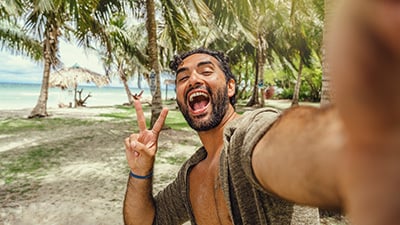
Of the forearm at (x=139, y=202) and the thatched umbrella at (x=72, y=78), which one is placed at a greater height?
the thatched umbrella at (x=72, y=78)

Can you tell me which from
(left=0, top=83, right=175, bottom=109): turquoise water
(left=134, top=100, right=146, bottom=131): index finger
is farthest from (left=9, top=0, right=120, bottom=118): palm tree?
(left=0, top=83, right=175, bottom=109): turquoise water

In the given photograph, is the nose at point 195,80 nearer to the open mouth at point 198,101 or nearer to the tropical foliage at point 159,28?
the open mouth at point 198,101

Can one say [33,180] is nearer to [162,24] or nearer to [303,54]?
[162,24]

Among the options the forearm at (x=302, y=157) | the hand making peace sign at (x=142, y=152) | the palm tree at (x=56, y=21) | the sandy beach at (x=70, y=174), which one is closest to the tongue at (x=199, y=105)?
the hand making peace sign at (x=142, y=152)

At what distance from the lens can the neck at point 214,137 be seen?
150 centimetres

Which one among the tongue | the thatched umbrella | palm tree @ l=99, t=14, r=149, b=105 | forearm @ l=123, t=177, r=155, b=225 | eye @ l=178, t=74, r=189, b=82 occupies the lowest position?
forearm @ l=123, t=177, r=155, b=225

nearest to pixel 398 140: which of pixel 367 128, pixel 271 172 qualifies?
pixel 367 128

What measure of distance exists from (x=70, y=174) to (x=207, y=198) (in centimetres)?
415

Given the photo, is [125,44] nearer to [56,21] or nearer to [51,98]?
[56,21]

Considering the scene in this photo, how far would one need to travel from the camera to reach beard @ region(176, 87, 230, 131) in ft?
4.95

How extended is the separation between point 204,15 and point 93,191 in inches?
188

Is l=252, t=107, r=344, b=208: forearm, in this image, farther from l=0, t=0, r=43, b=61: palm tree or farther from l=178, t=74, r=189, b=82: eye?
l=0, t=0, r=43, b=61: palm tree

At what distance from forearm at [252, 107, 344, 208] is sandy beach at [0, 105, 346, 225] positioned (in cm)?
303

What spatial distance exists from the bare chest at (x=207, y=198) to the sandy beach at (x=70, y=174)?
2.21 m
